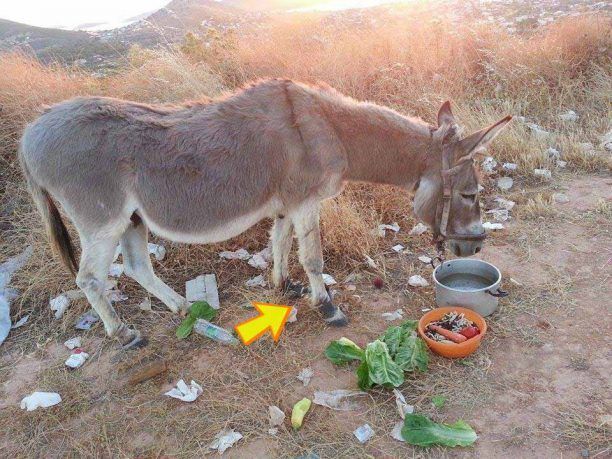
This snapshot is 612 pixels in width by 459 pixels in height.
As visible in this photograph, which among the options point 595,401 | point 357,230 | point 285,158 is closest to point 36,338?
point 285,158

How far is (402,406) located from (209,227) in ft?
5.56

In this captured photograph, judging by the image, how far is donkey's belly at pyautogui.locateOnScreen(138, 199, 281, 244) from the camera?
329cm

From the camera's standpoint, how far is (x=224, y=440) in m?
2.77

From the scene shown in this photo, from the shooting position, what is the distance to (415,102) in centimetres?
626

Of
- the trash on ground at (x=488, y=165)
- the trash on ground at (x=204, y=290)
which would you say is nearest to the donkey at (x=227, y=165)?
the trash on ground at (x=204, y=290)

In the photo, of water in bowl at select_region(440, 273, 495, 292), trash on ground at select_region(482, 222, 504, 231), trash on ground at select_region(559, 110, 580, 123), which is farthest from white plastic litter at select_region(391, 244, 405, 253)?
trash on ground at select_region(559, 110, 580, 123)

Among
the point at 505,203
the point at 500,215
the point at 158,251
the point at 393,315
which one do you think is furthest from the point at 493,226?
the point at 158,251

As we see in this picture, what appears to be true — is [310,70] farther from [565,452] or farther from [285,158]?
[565,452]

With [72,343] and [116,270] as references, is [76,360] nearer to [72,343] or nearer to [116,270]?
[72,343]

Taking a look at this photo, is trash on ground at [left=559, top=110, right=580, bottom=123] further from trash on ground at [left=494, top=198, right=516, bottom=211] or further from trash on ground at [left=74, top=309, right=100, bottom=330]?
trash on ground at [left=74, top=309, right=100, bottom=330]

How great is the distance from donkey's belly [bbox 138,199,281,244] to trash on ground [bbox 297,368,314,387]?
1073 mm

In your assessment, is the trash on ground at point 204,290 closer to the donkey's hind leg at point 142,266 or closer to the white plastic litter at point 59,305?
the donkey's hind leg at point 142,266

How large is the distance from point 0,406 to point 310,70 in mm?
5596

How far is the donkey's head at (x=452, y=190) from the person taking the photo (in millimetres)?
3281
